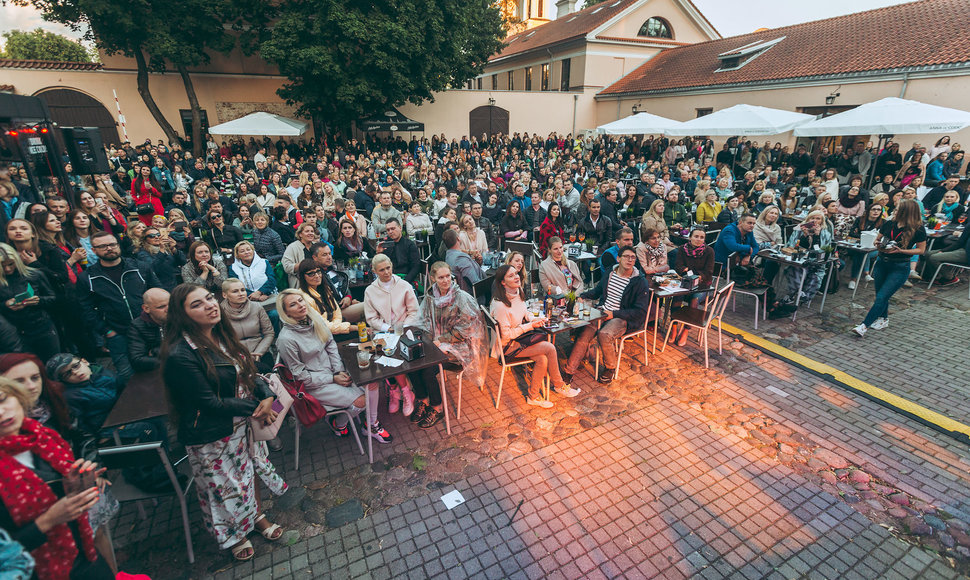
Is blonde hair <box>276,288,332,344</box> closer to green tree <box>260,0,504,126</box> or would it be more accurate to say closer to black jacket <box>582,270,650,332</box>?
black jacket <box>582,270,650,332</box>

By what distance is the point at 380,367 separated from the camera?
4.34 meters

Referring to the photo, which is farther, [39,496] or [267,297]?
[267,297]

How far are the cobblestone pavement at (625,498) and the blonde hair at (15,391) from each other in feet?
6.08

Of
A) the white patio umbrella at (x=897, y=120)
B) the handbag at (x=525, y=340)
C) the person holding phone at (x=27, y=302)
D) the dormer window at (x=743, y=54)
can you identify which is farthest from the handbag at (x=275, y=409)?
the dormer window at (x=743, y=54)

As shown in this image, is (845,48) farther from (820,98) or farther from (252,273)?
(252,273)

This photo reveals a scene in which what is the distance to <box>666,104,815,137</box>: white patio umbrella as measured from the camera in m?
11.6

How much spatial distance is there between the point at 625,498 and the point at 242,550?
3202 millimetres

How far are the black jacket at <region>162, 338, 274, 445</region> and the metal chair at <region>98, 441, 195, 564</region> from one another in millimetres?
246

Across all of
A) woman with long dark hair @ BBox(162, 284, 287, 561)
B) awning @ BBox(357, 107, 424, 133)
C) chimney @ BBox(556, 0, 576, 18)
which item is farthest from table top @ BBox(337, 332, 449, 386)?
chimney @ BBox(556, 0, 576, 18)

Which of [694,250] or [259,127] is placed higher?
[259,127]

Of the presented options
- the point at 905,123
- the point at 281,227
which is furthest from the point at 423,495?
the point at 905,123

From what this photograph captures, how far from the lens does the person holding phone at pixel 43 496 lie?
6.83 feet

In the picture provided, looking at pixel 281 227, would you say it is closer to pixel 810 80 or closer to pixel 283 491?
pixel 283 491

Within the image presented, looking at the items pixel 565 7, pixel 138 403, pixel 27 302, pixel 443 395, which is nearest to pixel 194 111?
pixel 27 302
